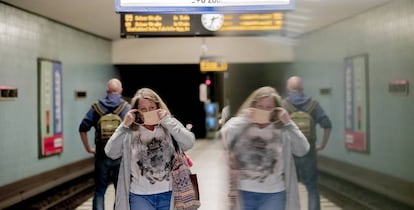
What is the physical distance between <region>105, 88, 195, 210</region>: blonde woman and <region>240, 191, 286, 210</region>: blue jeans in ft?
1.94

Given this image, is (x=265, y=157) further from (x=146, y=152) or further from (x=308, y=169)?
(x=308, y=169)

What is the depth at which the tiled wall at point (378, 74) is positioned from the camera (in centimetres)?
790

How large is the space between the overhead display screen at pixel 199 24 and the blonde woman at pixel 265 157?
3.92 meters

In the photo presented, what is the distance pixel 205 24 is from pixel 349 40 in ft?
11.4

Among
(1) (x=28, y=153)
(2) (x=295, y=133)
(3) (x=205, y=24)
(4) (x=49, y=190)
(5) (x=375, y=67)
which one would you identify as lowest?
(4) (x=49, y=190)

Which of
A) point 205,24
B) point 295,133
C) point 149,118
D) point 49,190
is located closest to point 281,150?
point 295,133

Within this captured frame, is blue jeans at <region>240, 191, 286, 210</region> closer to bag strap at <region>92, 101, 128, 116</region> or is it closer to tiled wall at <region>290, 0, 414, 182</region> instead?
bag strap at <region>92, 101, 128, 116</region>

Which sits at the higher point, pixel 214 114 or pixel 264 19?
pixel 264 19

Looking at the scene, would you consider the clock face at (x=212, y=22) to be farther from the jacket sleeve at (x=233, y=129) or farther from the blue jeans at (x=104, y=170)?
the jacket sleeve at (x=233, y=129)

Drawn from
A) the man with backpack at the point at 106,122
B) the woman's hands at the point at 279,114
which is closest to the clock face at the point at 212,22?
the man with backpack at the point at 106,122

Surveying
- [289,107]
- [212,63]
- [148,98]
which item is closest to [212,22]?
[289,107]

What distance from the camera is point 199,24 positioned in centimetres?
790

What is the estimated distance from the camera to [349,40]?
33.2ft

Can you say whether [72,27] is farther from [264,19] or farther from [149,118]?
[149,118]
